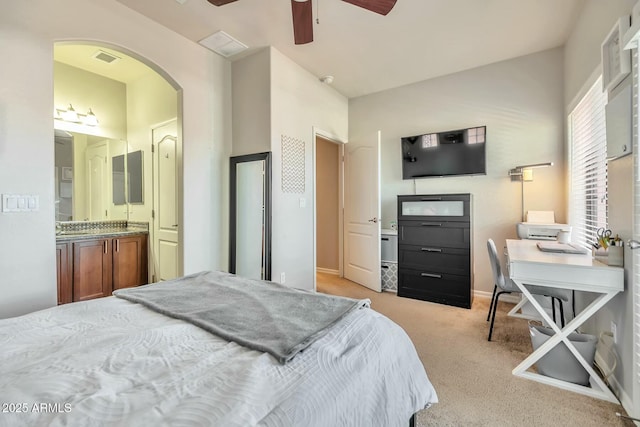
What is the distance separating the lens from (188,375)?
2.74ft

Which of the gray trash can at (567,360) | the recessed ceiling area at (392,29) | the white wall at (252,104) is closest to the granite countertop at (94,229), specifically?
the white wall at (252,104)

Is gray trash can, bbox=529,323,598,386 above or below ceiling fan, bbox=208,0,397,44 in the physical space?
below

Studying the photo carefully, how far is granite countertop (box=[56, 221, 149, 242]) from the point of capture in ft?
9.88

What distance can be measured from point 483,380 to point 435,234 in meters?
1.77

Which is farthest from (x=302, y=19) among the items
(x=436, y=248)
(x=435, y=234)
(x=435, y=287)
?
(x=435, y=287)

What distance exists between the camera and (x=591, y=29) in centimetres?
233

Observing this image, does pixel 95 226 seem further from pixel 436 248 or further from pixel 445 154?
pixel 445 154


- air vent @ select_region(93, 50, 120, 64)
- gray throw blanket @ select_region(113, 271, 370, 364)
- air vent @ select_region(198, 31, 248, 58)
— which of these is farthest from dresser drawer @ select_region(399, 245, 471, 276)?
air vent @ select_region(93, 50, 120, 64)

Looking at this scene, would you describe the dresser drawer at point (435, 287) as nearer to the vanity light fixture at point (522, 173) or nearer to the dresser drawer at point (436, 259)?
the dresser drawer at point (436, 259)

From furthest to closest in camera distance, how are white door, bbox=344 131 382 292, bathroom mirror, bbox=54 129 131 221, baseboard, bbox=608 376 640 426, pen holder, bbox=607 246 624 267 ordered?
white door, bbox=344 131 382 292, bathroom mirror, bbox=54 129 131 221, pen holder, bbox=607 246 624 267, baseboard, bbox=608 376 640 426

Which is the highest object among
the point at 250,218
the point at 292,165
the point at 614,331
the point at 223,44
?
the point at 223,44

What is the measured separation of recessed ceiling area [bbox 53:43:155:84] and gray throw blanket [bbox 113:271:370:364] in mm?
2749

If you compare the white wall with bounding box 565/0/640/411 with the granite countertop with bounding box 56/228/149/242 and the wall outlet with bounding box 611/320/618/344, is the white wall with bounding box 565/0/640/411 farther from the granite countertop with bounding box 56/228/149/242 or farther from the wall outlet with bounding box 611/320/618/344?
the granite countertop with bounding box 56/228/149/242

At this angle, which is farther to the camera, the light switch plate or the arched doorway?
the arched doorway
